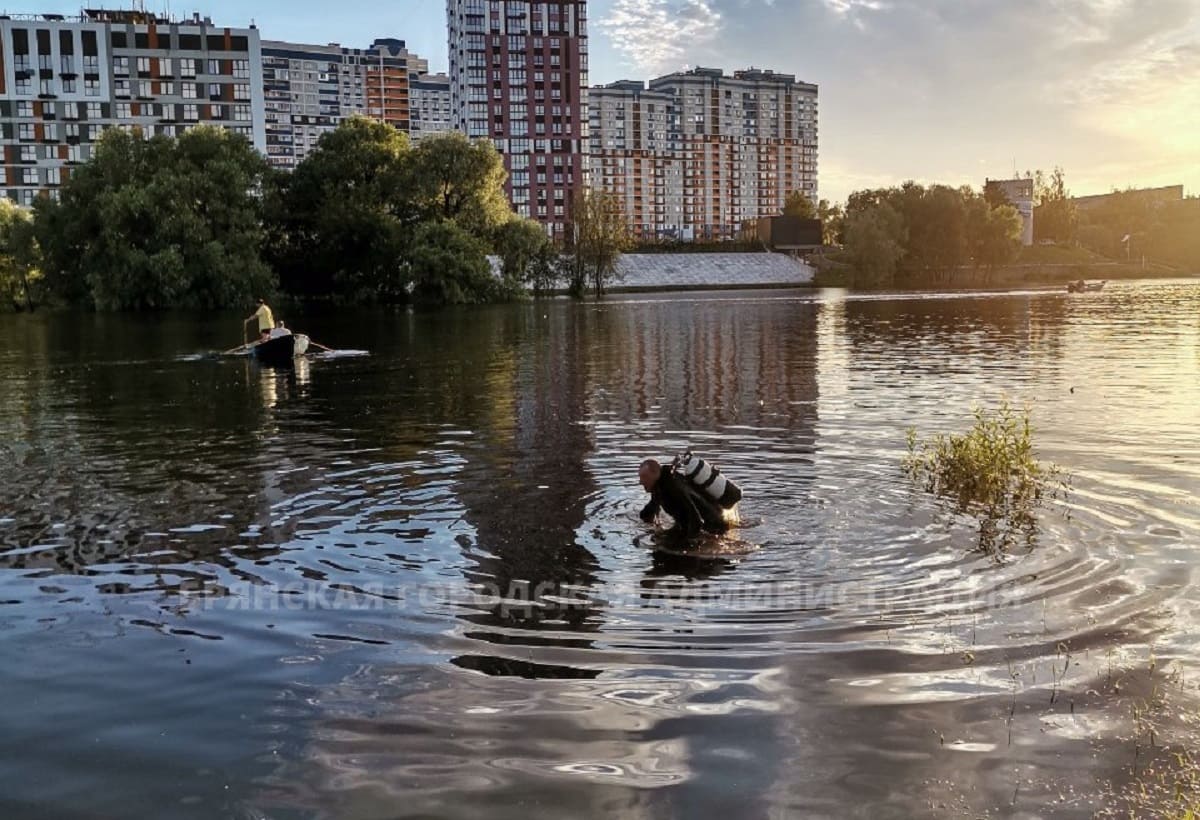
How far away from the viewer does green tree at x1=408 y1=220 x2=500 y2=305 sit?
283 feet

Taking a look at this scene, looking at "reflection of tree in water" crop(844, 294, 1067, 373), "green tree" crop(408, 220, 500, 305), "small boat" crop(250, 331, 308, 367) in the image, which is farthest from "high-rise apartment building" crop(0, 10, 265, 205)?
"small boat" crop(250, 331, 308, 367)

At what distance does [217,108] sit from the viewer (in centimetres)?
17200

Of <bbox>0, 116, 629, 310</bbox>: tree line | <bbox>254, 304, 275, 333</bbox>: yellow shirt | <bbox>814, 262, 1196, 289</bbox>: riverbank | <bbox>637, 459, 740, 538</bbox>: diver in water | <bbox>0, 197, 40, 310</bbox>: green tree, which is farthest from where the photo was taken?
<bbox>814, 262, 1196, 289</bbox>: riverbank

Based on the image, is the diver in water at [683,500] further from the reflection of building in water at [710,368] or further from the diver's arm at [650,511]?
the reflection of building in water at [710,368]

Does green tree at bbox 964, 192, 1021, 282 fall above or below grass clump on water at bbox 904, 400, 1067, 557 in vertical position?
above

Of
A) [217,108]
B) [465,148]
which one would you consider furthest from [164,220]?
[217,108]

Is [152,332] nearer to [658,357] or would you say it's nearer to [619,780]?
[658,357]

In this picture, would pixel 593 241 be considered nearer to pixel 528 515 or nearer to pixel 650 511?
pixel 528 515

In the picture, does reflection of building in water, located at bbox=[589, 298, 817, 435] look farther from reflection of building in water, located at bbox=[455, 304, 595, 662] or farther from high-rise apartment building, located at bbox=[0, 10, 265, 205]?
high-rise apartment building, located at bbox=[0, 10, 265, 205]

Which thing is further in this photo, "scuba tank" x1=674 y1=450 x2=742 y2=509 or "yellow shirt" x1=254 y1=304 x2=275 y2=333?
"yellow shirt" x1=254 y1=304 x2=275 y2=333

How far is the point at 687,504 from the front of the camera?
12859mm

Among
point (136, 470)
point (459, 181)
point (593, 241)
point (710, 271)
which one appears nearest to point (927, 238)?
point (710, 271)

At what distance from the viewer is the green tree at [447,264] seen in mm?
86312

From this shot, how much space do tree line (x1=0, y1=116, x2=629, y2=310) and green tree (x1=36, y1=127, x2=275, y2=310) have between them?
124mm
